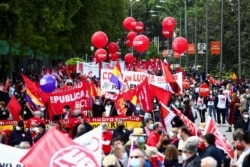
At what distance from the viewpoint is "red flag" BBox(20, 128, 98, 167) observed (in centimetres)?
977

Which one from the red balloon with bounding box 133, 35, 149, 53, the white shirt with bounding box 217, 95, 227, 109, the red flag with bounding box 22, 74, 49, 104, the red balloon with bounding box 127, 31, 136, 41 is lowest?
the white shirt with bounding box 217, 95, 227, 109

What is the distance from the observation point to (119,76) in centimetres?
2869

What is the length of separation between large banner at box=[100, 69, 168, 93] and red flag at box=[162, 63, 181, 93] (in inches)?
6.6

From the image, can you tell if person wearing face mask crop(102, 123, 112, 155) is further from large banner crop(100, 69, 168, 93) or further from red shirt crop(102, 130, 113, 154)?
large banner crop(100, 69, 168, 93)

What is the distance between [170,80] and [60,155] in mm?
18553

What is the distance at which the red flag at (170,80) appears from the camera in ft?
92.5

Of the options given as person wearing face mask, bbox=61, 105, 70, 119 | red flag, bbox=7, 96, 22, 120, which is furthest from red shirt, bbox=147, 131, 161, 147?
red flag, bbox=7, 96, 22, 120

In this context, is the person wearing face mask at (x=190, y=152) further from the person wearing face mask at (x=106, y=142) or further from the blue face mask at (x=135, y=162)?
the person wearing face mask at (x=106, y=142)

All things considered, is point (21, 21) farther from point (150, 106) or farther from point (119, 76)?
point (150, 106)

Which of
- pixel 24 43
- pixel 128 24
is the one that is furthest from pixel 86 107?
pixel 128 24

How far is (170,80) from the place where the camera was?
28.3 m

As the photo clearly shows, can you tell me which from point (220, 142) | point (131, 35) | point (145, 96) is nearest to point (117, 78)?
point (145, 96)

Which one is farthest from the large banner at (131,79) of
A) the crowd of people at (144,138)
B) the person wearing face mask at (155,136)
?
the person wearing face mask at (155,136)

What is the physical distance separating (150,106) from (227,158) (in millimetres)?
9078
